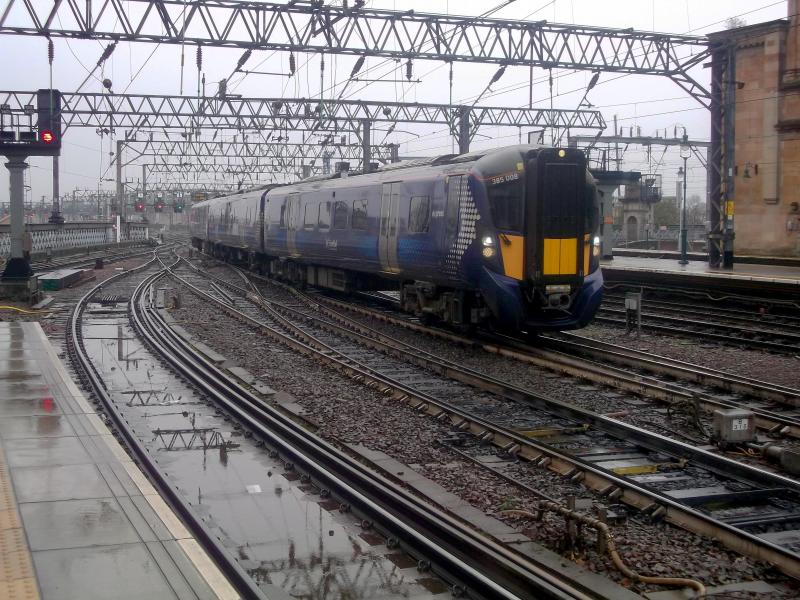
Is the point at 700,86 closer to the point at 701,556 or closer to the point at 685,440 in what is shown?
the point at 685,440

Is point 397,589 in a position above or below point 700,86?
below

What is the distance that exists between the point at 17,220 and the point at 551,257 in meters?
13.8

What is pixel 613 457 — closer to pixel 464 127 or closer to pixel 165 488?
pixel 165 488

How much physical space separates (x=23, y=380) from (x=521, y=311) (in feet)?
23.5

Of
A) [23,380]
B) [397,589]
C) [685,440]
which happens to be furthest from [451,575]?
[23,380]

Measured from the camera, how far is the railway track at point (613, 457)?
255 inches

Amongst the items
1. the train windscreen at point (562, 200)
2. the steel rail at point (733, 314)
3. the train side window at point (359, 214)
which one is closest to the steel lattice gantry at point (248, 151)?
the steel rail at point (733, 314)

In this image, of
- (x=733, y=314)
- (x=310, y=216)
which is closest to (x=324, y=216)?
(x=310, y=216)

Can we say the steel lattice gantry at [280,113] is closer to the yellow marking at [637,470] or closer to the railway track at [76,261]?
the railway track at [76,261]

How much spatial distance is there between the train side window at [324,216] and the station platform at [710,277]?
29.2ft

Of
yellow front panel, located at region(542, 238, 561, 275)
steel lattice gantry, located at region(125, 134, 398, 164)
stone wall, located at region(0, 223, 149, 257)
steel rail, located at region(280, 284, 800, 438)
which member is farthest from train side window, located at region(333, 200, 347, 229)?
steel lattice gantry, located at region(125, 134, 398, 164)

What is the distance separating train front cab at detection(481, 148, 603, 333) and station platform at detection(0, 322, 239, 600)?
670 centimetres

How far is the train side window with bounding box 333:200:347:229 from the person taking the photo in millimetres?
20953

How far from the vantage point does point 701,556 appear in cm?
593
